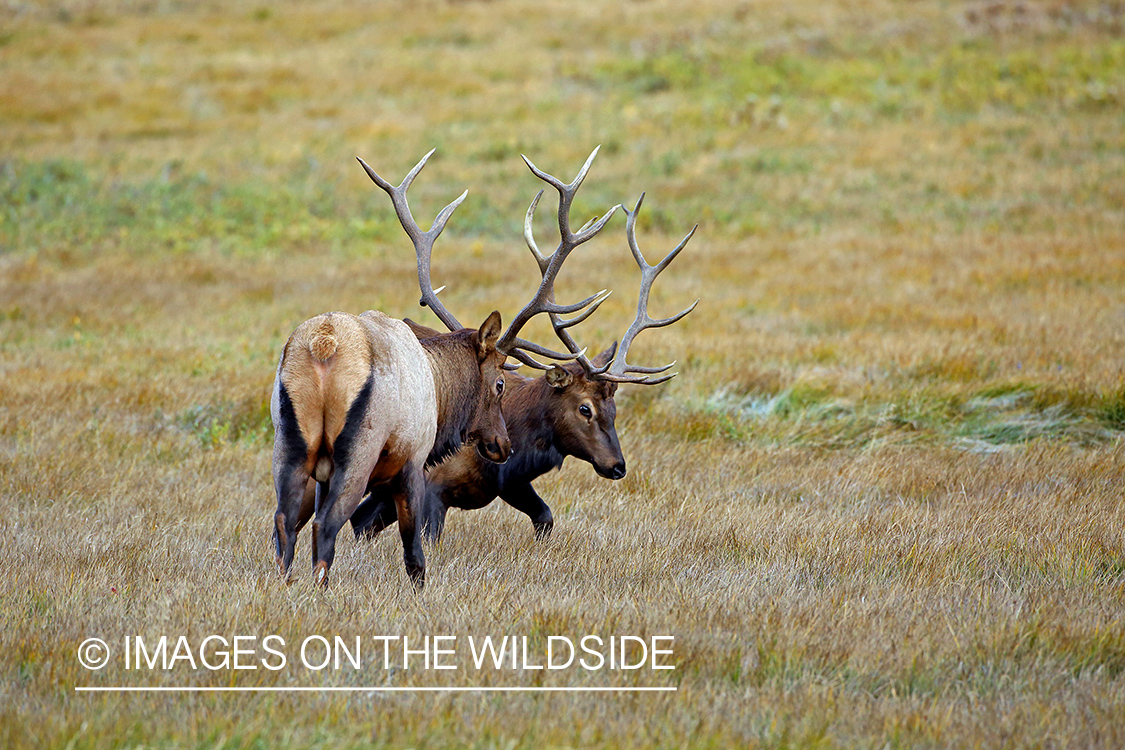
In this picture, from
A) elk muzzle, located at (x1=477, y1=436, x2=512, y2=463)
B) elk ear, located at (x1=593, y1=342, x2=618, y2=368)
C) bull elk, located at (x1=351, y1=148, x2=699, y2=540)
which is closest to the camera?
elk muzzle, located at (x1=477, y1=436, x2=512, y2=463)

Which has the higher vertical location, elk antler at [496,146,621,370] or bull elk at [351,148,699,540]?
elk antler at [496,146,621,370]

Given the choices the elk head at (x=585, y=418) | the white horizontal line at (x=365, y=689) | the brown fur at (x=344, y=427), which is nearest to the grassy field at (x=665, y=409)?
the white horizontal line at (x=365, y=689)

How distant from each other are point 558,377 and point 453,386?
857mm

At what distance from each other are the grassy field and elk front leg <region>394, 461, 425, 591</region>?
182 millimetres

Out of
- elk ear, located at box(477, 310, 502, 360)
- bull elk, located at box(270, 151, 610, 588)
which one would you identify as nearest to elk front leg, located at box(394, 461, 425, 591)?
bull elk, located at box(270, 151, 610, 588)

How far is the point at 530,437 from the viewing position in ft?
23.3

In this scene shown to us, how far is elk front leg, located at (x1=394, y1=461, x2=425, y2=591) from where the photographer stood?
222 inches

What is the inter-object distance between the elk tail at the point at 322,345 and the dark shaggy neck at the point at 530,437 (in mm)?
2060

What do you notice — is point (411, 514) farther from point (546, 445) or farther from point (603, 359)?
point (603, 359)

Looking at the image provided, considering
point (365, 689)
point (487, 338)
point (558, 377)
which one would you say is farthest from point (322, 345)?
point (558, 377)

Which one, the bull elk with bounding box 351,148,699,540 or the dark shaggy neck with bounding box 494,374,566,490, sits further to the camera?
the dark shaggy neck with bounding box 494,374,566,490

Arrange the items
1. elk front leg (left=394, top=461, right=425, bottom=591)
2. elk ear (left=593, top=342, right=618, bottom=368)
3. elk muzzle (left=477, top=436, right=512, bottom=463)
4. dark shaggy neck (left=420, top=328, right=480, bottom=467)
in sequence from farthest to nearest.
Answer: elk ear (left=593, top=342, right=618, bottom=368) → elk muzzle (left=477, top=436, right=512, bottom=463) → dark shaggy neck (left=420, top=328, right=480, bottom=467) → elk front leg (left=394, top=461, right=425, bottom=591)

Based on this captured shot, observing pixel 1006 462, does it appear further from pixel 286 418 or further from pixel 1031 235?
pixel 1031 235

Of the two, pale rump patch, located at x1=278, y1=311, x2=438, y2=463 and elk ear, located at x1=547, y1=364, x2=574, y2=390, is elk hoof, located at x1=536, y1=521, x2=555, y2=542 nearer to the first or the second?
elk ear, located at x1=547, y1=364, x2=574, y2=390
